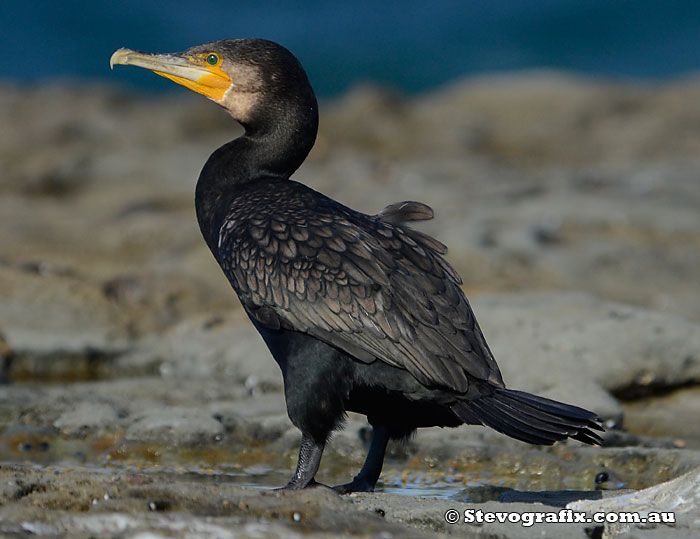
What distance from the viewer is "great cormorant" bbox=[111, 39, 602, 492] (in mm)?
3914

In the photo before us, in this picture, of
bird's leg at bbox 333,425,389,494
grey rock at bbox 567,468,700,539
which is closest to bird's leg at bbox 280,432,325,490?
bird's leg at bbox 333,425,389,494

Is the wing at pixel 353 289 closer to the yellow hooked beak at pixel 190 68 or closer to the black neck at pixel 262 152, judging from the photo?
the black neck at pixel 262 152

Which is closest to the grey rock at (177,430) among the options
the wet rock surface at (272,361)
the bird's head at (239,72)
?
the wet rock surface at (272,361)

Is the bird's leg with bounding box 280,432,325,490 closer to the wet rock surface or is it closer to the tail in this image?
the wet rock surface

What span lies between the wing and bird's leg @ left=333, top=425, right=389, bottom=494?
48 cm

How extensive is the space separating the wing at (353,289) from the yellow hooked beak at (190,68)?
0.69m

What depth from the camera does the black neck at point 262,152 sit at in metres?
4.62

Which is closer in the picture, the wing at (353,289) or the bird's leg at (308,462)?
the wing at (353,289)

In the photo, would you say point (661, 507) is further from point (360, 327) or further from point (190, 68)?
point (190, 68)

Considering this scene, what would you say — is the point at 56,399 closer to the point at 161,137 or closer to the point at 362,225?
the point at 362,225

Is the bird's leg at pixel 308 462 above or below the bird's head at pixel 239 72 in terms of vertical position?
below

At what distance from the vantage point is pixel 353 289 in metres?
4.02

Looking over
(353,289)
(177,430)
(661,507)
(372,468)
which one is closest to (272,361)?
(177,430)

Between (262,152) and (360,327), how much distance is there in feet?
3.60
